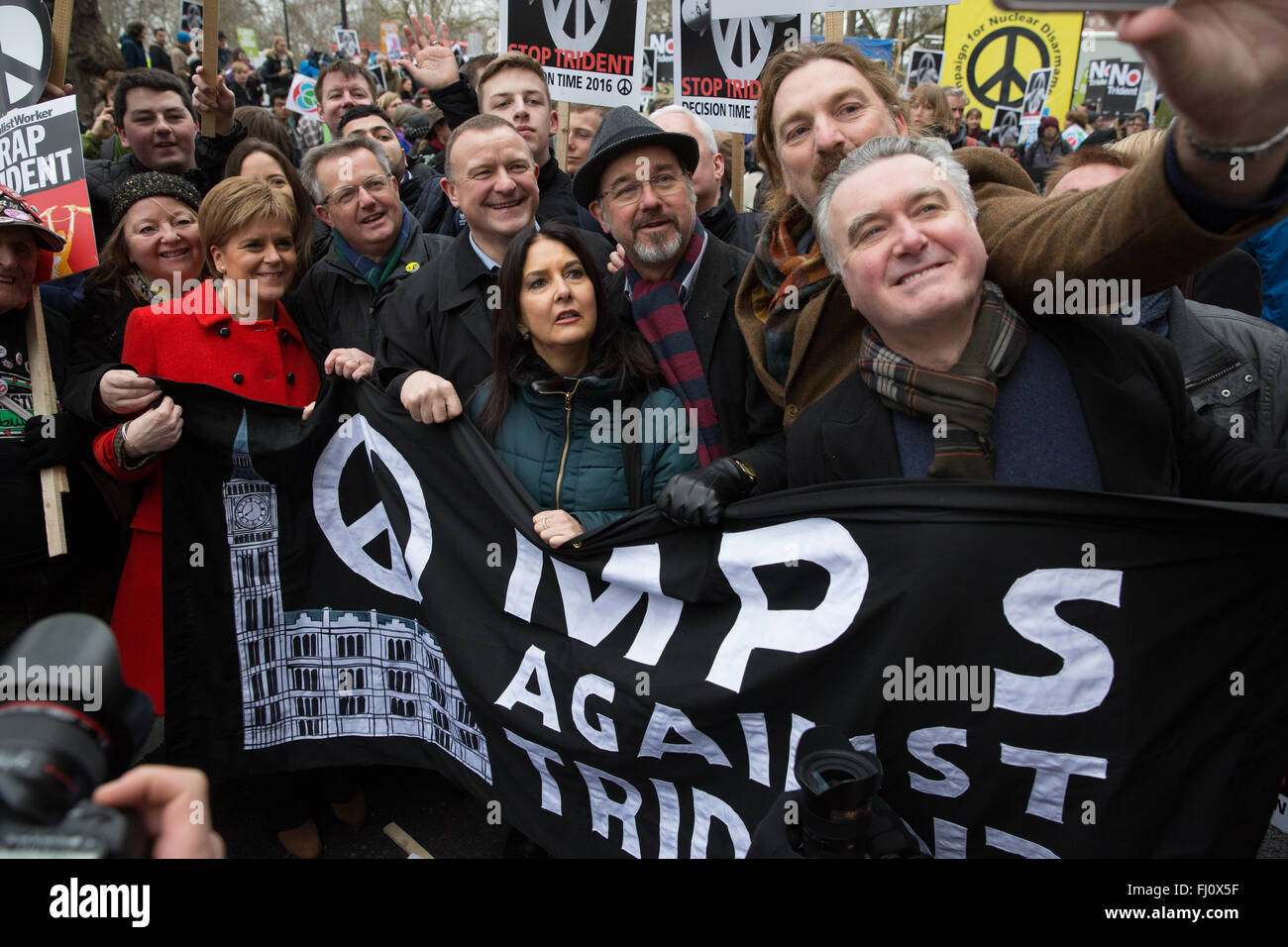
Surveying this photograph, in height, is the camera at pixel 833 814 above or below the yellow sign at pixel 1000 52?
below

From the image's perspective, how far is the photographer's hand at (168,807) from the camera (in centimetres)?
95

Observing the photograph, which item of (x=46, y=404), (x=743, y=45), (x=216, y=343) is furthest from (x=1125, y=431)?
(x=743, y=45)

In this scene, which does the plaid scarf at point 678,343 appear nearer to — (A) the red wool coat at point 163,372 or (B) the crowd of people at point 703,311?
(B) the crowd of people at point 703,311

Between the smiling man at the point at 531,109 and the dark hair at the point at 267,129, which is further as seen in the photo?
the dark hair at the point at 267,129

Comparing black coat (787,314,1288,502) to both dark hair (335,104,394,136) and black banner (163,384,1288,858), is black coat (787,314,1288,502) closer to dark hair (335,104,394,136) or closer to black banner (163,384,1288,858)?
black banner (163,384,1288,858)

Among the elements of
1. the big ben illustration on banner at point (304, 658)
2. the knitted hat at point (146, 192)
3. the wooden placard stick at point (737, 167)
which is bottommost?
the big ben illustration on banner at point (304, 658)

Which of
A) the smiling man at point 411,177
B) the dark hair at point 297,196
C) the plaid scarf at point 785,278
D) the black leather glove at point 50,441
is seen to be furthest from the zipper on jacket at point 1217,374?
the smiling man at point 411,177

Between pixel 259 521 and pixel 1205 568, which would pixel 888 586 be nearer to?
pixel 1205 568

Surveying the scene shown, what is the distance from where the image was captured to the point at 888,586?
71.6 inches

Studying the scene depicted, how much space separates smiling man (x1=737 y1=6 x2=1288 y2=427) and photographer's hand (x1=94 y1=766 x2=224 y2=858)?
1397 millimetres

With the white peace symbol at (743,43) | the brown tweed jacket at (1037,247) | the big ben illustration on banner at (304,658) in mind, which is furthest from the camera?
the white peace symbol at (743,43)

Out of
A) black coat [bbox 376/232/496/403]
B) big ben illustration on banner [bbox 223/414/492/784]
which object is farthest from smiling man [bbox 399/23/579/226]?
big ben illustration on banner [bbox 223/414/492/784]

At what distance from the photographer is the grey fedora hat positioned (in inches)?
109
